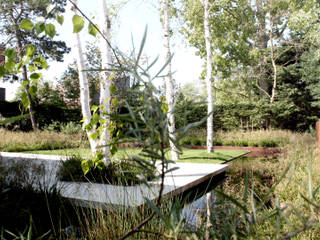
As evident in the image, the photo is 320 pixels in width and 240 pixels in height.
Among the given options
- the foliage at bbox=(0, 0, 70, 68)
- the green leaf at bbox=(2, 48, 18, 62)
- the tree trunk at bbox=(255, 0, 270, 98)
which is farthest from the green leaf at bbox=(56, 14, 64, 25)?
the tree trunk at bbox=(255, 0, 270, 98)

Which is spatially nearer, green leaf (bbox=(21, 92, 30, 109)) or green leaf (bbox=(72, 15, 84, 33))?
green leaf (bbox=(72, 15, 84, 33))

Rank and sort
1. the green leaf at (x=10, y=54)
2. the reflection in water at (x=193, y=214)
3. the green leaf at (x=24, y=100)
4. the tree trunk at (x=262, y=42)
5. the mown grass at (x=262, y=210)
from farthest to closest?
the tree trunk at (x=262, y=42), the green leaf at (x=24, y=100), the green leaf at (x=10, y=54), the reflection in water at (x=193, y=214), the mown grass at (x=262, y=210)

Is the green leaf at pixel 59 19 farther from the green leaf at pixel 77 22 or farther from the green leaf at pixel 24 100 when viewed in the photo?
the green leaf at pixel 24 100

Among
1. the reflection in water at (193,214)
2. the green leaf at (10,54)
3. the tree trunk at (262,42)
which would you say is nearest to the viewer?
the reflection in water at (193,214)

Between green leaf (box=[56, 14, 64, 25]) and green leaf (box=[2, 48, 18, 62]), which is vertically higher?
green leaf (box=[56, 14, 64, 25])

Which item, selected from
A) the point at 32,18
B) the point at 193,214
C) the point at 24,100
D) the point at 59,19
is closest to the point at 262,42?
the point at 32,18

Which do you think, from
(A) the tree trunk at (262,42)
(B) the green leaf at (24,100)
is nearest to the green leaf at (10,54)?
(B) the green leaf at (24,100)

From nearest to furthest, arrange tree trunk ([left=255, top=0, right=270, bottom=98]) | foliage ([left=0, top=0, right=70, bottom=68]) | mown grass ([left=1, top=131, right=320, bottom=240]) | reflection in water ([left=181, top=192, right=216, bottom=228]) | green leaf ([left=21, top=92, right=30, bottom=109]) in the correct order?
mown grass ([left=1, top=131, right=320, bottom=240]) → reflection in water ([left=181, top=192, right=216, bottom=228]) → green leaf ([left=21, top=92, right=30, bottom=109]) → foliage ([left=0, top=0, right=70, bottom=68]) → tree trunk ([left=255, top=0, right=270, bottom=98])

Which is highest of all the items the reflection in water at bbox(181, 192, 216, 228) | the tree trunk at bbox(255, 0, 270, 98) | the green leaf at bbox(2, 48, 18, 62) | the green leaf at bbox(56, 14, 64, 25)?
the tree trunk at bbox(255, 0, 270, 98)

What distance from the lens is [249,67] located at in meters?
16.1

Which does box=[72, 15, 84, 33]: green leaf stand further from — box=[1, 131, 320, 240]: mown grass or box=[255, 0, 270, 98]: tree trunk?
box=[255, 0, 270, 98]: tree trunk

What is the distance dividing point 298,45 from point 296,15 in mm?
4133

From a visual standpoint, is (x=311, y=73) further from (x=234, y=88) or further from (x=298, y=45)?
(x=234, y=88)

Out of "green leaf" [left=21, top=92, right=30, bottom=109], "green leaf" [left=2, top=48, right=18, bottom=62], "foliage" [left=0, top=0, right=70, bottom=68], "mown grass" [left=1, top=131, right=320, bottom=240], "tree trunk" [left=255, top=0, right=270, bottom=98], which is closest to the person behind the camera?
"mown grass" [left=1, top=131, right=320, bottom=240]
